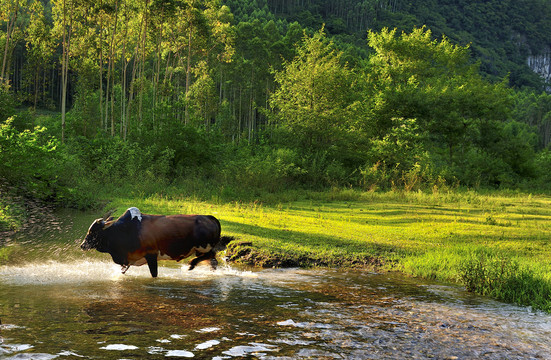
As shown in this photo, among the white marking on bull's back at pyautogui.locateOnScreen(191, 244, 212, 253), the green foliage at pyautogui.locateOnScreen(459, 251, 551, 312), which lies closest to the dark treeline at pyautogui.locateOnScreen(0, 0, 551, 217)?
the white marking on bull's back at pyautogui.locateOnScreen(191, 244, 212, 253)

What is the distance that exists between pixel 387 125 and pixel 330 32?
139m

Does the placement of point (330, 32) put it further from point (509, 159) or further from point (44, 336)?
point (44, 336)

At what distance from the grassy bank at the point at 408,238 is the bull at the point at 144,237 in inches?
119

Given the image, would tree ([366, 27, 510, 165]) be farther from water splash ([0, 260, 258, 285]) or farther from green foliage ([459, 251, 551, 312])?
water splash ([0, 260, 258, 285])

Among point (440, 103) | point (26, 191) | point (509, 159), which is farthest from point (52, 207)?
point (509, 159)

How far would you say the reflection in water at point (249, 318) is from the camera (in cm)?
565

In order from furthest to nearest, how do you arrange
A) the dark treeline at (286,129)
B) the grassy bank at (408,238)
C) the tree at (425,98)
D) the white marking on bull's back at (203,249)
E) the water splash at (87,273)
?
the tree at (425,98) < the dark treeline at (286,129) < the grassy bank at (408,238) < the water splash at (87,273) < the white marking on bull's back at (203,249)

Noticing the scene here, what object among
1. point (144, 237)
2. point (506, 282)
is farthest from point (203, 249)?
point (506, 282)

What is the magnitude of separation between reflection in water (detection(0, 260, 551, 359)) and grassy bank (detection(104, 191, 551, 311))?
103 cm

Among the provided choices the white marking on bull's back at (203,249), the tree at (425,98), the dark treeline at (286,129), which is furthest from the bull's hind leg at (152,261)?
the tree at (425,98)

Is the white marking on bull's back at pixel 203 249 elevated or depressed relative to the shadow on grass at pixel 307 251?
elevated

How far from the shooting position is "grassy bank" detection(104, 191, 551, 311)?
9773 millimetres

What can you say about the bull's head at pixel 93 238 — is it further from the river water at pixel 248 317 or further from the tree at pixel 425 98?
the tree at pixel 425 98

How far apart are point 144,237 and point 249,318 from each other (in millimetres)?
2723
